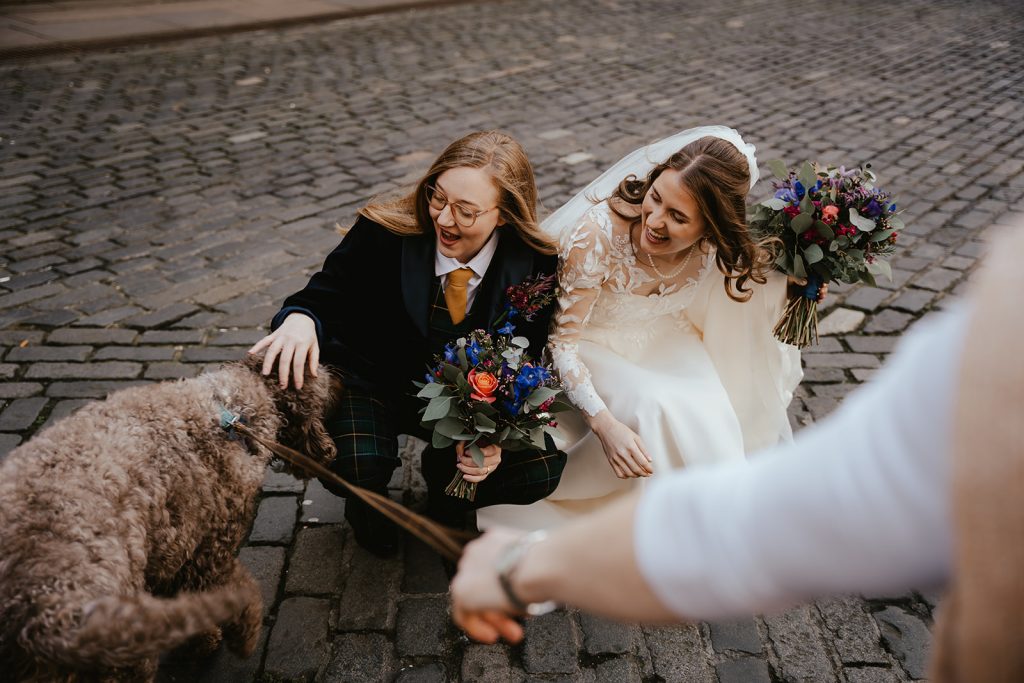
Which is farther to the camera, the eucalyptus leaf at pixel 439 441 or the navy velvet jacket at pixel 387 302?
the navy velvet jacket at pixel 387 302

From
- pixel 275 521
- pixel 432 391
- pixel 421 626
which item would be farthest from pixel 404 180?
pixel 421 626

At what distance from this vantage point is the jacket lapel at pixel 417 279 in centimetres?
298

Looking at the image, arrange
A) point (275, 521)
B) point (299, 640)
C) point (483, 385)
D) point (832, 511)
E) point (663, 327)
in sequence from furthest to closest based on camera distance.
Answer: point (663, 327)
point (275, 521)
point (299, 640)
point (483, 385)
point (832, 511)

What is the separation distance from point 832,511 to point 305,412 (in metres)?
2.03

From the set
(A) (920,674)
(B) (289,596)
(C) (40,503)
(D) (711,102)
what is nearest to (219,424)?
(C) (40,503)

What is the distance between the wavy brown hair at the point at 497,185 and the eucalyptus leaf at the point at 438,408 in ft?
2.55

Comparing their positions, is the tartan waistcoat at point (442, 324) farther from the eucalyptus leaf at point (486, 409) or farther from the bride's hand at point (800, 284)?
the bride's hand at point (800, 284)

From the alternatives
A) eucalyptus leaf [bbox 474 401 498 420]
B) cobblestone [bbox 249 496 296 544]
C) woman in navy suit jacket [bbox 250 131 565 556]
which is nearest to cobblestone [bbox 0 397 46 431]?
cobblestone [bbox 249 496 296 544]

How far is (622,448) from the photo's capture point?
2.92 m

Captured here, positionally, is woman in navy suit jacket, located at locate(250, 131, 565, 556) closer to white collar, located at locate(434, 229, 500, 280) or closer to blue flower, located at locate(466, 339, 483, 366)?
white collar, located at locate(434, 229, 500, 280)

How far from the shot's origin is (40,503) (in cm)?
196

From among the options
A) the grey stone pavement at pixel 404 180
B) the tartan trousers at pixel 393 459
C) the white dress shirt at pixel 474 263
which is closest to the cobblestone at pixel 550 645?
the grey stone pavement at pixel 404 180

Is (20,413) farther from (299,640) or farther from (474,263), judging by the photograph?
(474,263)

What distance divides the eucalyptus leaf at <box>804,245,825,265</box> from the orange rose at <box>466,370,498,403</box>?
161 centimetres
